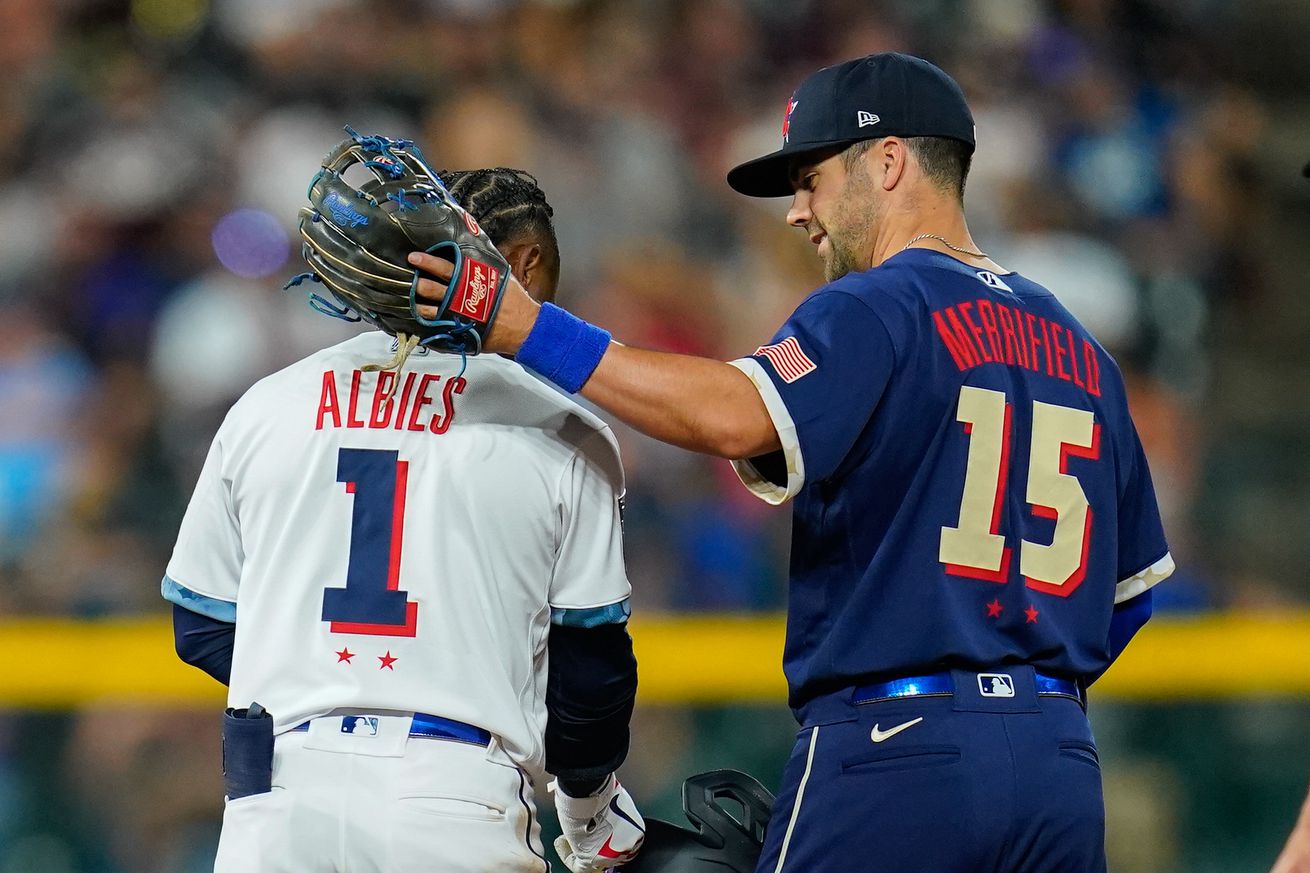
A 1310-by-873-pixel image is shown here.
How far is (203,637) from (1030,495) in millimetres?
1535

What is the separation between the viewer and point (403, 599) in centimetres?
252

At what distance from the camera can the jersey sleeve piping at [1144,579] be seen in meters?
3.01

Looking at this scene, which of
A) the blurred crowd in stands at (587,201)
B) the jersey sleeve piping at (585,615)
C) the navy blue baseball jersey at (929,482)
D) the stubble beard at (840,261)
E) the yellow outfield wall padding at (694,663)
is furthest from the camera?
the blurred crowd in stands at (587,201)

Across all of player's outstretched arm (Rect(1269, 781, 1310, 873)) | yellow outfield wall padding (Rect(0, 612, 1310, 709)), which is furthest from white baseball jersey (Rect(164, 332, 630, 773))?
yellow outfield wall padding (Rect(0, 612, 1310, 709))

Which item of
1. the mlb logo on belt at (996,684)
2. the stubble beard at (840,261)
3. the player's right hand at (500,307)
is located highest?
the stubble beard at (840,261)

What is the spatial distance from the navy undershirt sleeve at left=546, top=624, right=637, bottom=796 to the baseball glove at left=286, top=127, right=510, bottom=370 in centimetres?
60

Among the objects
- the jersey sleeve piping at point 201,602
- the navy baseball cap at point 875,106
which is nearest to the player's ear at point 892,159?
the navy baseball cap at point 875,106

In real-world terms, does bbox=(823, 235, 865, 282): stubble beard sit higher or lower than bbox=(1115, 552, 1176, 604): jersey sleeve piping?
higher

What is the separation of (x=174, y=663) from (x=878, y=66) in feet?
13.1

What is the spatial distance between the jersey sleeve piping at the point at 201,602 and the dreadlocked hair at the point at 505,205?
832 millimetres

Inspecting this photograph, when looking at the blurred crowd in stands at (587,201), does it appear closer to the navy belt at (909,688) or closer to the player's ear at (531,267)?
the player's ear at (531,267)

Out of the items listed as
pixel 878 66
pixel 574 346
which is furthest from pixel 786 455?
pixel 878 66

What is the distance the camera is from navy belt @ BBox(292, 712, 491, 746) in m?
2.49

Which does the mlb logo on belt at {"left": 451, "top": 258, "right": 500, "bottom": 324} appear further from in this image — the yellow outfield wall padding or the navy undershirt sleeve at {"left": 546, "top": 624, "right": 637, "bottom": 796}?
the yellow outfield wall padding
